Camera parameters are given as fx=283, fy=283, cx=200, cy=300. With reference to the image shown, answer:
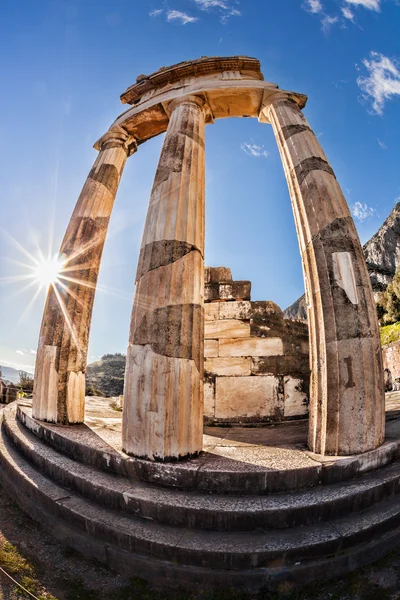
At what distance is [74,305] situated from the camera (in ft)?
17.6

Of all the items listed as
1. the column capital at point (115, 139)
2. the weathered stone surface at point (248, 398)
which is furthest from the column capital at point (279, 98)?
the weathered stone surface at point (248, 398)

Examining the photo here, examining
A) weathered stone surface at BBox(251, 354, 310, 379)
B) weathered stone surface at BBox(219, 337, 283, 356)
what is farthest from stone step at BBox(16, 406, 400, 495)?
weathered stone surface at BBox(219, 337, 283, 356)

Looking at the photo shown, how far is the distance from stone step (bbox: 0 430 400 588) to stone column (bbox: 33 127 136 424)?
2.28m

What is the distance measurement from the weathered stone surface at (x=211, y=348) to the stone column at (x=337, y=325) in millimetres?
2514

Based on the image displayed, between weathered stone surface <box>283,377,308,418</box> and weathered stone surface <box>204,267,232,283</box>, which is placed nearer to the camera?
weathered stone surface <box>283,377,308,418</box>

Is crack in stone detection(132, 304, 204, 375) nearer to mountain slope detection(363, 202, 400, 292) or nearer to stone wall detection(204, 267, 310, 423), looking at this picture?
stone wall detection(204, 267, 310, 423)

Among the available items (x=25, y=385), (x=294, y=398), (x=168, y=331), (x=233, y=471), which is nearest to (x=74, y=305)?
(x=168, y=331)

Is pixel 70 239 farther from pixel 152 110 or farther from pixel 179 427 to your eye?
pixel 179 427

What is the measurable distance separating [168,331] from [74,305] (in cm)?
277

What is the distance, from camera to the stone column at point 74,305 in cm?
486

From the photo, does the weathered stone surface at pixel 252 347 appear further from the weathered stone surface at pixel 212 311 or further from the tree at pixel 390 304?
the tree at pixel 390 304

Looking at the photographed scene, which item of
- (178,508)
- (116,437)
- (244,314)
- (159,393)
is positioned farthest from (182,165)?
(178,508)

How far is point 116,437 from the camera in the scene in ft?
13.4

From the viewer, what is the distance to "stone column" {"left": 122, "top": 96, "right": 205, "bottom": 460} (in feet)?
10.6
